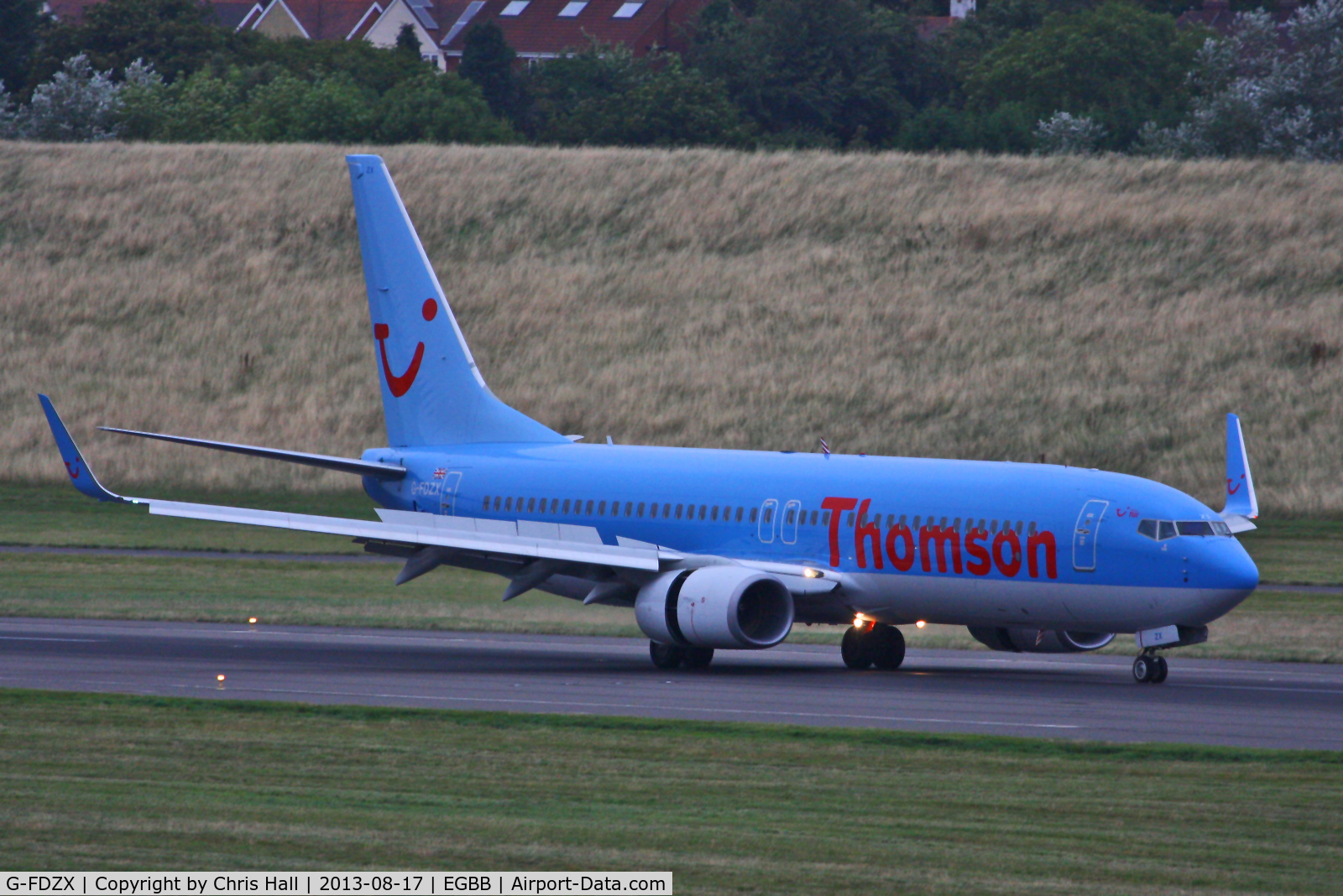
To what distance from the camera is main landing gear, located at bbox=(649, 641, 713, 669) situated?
31.4 m

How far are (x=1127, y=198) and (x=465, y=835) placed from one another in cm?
7386

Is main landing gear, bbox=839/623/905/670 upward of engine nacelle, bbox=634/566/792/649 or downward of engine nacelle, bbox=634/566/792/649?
downward

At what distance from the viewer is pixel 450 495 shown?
121 feet

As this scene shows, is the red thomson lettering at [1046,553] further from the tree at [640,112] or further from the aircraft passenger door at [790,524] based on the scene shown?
the tree at [640,112]

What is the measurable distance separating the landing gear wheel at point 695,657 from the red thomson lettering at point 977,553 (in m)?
4.31

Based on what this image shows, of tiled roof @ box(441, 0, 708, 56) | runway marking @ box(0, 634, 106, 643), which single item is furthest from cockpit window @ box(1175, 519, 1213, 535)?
tiled roof @ box(441, 0, 708, 56)

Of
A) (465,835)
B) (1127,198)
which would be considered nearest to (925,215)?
(1127,198)

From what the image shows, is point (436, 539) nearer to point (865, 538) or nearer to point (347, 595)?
point (865, 538)

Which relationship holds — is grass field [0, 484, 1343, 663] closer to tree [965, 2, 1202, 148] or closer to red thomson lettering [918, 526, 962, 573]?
red thomson lettering [918, 526, 962, 573]

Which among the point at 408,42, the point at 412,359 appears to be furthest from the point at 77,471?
the point at 408,42

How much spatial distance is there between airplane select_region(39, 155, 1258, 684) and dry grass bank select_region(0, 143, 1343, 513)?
33.1 m

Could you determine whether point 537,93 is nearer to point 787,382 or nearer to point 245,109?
point 245,109

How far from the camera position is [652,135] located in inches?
4493

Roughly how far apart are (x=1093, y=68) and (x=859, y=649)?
9589 cm
